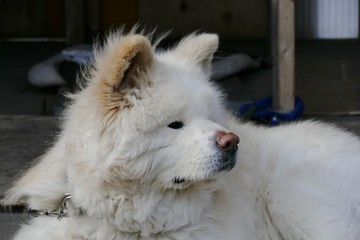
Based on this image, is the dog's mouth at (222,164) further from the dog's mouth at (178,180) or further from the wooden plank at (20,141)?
the wooden plank at (20,141)

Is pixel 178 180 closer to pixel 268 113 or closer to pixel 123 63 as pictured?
pixel 123 63

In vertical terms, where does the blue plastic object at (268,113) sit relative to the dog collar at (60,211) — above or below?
below

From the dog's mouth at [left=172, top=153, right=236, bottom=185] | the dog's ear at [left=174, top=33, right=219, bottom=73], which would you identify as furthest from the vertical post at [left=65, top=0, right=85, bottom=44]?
the dog's mouth at [left=172, top=153, right=236, bottom=185]

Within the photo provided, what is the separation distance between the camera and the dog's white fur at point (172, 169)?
3312mm

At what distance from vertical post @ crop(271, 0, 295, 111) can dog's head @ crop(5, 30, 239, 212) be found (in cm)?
339

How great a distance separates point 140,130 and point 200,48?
2.43ft

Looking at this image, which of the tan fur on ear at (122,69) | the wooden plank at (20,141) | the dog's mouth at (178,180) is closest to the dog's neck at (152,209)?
the dog's mouth at (178,180)

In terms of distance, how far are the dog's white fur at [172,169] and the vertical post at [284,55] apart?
2.65m

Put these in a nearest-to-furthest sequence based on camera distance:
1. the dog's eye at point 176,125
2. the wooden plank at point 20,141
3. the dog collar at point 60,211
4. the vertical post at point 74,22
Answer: the dog's eye at point 176,125 → the dog collar at point 60,211 → the wooden plank at point 20,141 → the vertical post at point 74,22

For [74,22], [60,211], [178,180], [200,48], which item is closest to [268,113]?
[200,48]

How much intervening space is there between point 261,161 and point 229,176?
31 cm

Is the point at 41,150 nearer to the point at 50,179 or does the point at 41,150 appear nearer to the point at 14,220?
the point at 14,220

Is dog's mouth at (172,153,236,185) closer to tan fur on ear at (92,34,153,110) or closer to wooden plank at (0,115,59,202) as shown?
tan fur on ear at (92,34,153,110)

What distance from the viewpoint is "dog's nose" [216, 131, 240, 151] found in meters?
3.23
